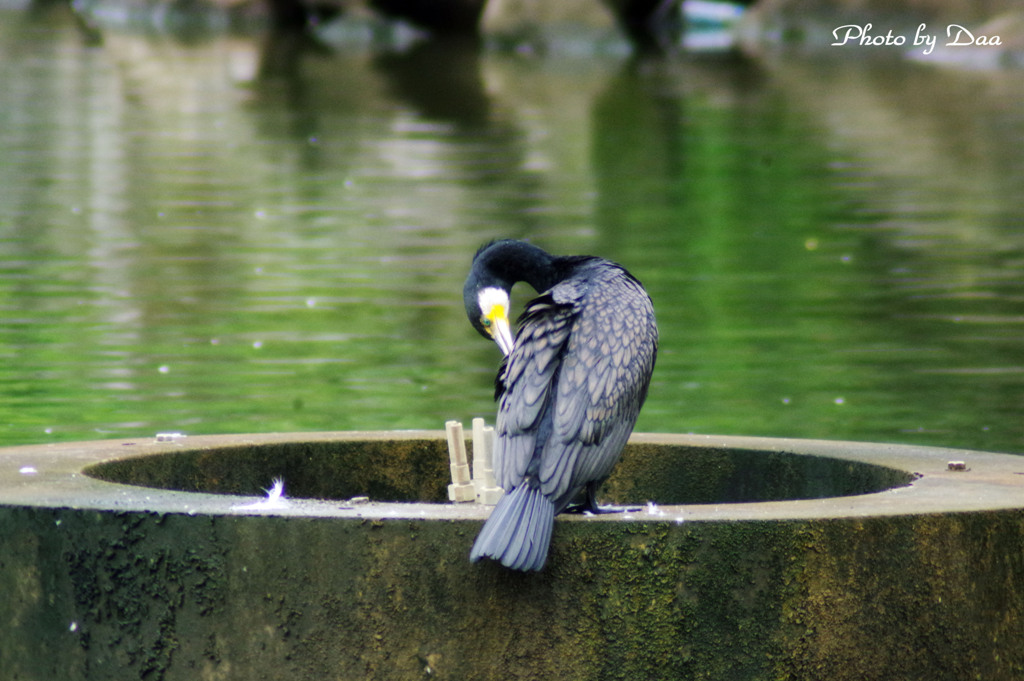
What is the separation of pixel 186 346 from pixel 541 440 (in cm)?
857

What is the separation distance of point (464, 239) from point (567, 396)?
Result: 13.3 m

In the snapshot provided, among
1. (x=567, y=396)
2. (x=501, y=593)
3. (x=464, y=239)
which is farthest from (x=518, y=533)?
(x=464, y=239)

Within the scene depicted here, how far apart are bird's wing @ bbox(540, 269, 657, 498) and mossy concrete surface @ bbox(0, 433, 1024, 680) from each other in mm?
251

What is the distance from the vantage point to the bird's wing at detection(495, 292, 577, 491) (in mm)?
4148

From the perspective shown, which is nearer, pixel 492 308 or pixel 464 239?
pixel 492 308

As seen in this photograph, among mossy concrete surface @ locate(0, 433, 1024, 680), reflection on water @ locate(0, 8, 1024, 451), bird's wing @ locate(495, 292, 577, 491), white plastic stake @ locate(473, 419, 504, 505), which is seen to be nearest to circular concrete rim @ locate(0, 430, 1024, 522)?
mossy concrete surface @ locate(0, 433, 1024, 680)

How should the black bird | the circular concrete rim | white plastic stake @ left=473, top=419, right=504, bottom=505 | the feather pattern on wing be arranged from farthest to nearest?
1. white plastic stake @ left=473, top=419, right=504, bottom=505
2. the feather pattern on wing
3. the black bird
4. the circular concrete rim

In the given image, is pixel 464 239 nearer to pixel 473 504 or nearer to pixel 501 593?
pixel 473 504

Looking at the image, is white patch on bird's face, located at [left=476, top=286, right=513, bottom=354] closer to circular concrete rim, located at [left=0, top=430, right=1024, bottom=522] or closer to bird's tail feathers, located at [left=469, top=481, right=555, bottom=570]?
circular concrete rim, located at [left=0, top=430, right=1024, bottom=522]

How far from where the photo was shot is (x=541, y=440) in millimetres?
4184

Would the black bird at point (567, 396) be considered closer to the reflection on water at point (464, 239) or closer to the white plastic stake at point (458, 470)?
the white plastic stake at point (458, 470)

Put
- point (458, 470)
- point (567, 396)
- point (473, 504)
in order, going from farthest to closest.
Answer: point (458, 470) → point (473, 504) → point (567, 396)

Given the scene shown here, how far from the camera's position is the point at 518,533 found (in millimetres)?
3787

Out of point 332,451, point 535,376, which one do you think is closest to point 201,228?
point 332,451
